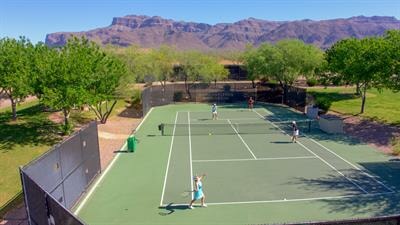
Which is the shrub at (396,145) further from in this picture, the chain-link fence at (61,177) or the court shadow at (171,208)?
the chain-link fence at (61,177)

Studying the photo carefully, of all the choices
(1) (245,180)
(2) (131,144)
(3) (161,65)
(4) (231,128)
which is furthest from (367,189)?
(3) (161,65)

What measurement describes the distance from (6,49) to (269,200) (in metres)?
23.5

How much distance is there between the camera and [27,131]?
2720cm

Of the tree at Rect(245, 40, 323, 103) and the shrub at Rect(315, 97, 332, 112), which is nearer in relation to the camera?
the shrub at Rect(315, 97, 332, 112)

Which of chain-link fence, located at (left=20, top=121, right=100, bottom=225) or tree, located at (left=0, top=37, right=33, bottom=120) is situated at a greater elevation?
tree, located at (left=0, top=37, right=33, bottom=120)

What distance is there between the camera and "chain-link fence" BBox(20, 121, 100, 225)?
8648 millimetres

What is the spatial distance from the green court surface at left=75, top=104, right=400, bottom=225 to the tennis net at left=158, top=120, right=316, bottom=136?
1.01ft

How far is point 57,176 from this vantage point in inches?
521

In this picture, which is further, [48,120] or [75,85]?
[48,120]

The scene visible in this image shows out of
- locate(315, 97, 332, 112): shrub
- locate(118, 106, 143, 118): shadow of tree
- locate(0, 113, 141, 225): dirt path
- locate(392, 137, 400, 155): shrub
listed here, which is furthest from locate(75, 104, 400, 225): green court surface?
locate(118, 106, 143, 118): shadow of tree

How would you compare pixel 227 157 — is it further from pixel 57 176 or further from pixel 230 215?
pixel 57 176

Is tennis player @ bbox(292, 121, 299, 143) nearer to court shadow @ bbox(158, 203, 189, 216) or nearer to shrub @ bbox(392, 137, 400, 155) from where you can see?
shrub @ bbox(392, 137, 400, 155)

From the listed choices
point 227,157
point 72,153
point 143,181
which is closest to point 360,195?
point 227,157

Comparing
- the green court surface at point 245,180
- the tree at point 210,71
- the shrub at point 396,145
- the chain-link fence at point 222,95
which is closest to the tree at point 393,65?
the shrub at point 396,145
